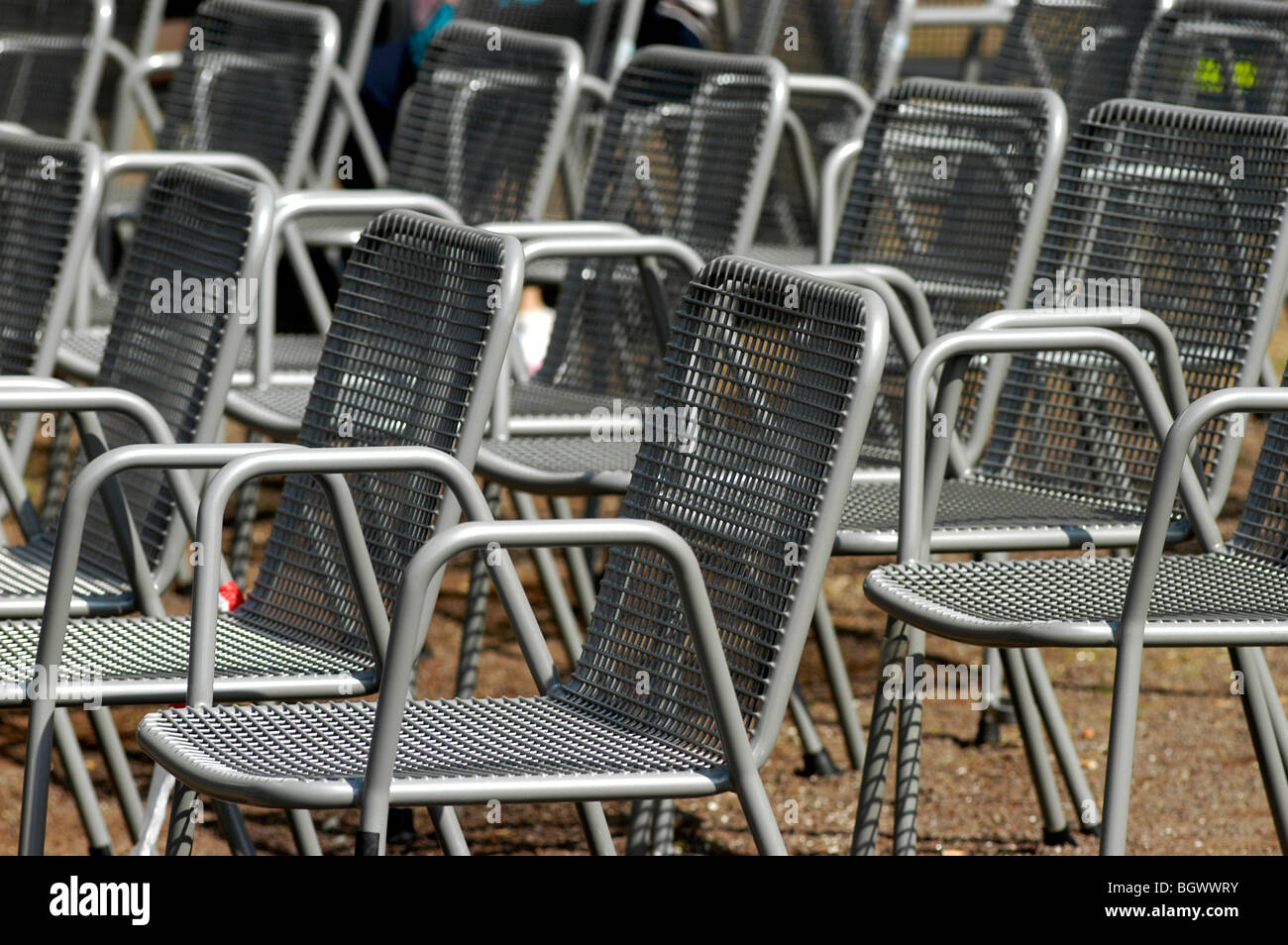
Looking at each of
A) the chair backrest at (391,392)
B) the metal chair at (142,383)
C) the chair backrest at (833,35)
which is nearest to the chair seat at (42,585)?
the metal chair at (142,383)

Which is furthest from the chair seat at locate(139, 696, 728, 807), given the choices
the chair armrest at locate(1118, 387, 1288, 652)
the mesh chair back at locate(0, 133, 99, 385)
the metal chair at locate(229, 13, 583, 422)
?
the metal chair at locate(229, 13, 583, 422)

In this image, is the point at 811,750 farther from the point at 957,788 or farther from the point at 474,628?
the point at 474,628

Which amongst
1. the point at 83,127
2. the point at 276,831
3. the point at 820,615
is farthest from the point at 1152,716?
the point at 83,127

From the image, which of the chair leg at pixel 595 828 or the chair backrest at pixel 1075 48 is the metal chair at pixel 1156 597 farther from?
the chair backrest at pixel 1075 48

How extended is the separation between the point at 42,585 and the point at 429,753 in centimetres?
94

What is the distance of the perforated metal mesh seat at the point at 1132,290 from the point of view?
301cm

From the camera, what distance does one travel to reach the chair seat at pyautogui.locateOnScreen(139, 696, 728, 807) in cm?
199

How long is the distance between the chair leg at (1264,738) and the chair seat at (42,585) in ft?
4.98

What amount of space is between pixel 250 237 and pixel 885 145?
1327mm

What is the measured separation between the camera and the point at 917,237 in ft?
11.9

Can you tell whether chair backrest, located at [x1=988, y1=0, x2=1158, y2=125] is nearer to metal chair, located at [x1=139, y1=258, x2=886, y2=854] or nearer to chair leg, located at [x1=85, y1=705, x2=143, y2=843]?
metal chair, located at [x1=139, y1=258, x2=886, y2=854]
